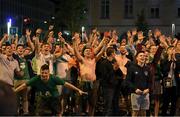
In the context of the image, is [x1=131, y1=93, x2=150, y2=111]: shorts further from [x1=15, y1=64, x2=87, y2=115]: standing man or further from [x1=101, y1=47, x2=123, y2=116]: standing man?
[x1=101, y1=47, x2=123, y2=116]: standing man

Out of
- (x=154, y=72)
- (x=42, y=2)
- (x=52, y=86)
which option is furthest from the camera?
(x=42, y=2)

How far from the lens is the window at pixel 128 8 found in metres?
77.2

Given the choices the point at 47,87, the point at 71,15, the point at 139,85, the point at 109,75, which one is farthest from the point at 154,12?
the point at 47,87

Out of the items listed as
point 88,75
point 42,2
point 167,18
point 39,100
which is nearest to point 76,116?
point 88,75

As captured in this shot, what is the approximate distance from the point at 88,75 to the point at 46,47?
150 centimetres

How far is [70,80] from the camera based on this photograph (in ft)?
42.5

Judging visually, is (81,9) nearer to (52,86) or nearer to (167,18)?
(167,18)

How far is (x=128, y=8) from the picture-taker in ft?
255

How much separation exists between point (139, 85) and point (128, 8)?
6824 centimetres

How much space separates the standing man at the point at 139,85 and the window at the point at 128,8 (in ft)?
221

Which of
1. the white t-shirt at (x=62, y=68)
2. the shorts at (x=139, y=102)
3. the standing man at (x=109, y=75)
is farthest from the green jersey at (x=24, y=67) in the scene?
the shorts at (x=139, y=102)

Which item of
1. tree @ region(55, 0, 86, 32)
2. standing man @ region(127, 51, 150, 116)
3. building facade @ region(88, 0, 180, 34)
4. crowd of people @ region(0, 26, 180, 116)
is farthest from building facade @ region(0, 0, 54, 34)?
standing man @ region(127, 51, 150, 116)

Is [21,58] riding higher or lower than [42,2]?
lower

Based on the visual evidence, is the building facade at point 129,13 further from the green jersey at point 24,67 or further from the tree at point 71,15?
the green jersey at point 24,67
